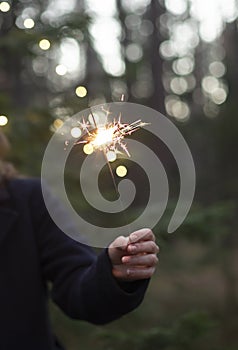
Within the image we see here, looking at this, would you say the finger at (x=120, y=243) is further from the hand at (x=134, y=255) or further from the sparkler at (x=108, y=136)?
the sparkler at (x=108, y=136)

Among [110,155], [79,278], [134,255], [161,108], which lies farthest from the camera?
[161,108]

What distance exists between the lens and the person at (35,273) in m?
1.93

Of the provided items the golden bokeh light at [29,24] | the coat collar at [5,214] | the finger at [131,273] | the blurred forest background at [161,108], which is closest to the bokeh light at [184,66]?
the blurred forest background at [161,108]

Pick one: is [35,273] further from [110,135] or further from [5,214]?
[110,135]

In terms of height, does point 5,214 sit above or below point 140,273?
above

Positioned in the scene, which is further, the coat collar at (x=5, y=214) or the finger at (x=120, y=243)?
the coat collar at (x=5, y=214)

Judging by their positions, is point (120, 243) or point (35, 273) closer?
point (120, 243)

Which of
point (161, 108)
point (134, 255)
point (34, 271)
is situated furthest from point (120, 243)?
point (161, 108)

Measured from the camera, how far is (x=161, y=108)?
8969mm

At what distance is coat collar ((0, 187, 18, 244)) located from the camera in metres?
2.08

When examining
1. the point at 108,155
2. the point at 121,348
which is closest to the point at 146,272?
the point at 108,155

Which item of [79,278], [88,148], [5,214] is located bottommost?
[79,278]

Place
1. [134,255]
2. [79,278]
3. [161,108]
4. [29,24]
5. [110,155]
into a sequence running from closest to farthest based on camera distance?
[110,155]
[134,255]
[79,278]
[29,24]
[161,108]

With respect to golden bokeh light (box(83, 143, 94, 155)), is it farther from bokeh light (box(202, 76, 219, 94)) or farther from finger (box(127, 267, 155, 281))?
bokeh light (box(202, 76, 219, 94))
